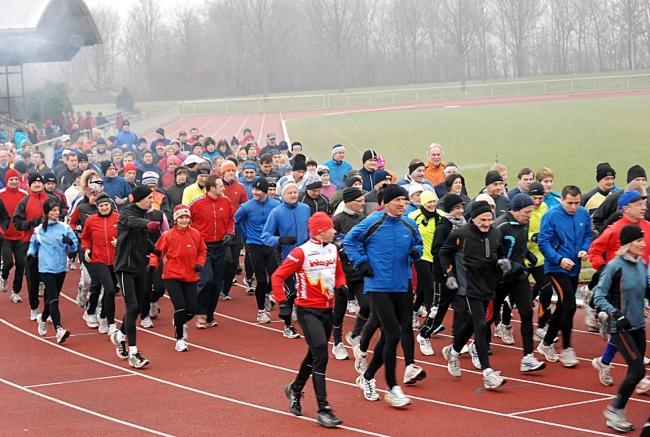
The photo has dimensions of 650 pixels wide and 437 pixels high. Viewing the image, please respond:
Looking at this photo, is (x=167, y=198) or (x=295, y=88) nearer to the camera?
(x=167, y=198)

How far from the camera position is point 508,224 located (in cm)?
1066

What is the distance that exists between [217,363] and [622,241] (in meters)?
4.68

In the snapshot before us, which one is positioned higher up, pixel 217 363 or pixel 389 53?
pixel 389 53

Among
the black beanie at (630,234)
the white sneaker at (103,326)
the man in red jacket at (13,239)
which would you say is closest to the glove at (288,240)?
the white sneaker at (103,326)

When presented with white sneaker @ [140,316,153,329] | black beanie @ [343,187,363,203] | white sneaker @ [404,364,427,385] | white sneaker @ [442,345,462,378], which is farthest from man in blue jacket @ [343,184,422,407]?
white sneaker @ [140,316,153,329]

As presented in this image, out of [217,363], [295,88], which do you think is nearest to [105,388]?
[217,363]

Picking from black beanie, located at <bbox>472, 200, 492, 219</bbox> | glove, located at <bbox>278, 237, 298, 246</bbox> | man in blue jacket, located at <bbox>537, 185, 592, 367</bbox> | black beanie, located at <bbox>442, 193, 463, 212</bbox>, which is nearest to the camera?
black beanie, located at <bbox>472, 200, 492, 219</bbox>

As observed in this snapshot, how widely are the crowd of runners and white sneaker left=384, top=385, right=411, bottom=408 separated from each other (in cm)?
→ 1

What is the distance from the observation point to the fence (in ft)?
240

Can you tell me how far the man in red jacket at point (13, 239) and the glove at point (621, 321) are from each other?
351 inches

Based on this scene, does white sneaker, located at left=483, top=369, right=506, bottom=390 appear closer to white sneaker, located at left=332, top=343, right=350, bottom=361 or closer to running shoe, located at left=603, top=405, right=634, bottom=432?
running shoe, located at left=603, top=405, right=634, bottom=432

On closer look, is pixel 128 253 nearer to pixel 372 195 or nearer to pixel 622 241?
pixel 372 195

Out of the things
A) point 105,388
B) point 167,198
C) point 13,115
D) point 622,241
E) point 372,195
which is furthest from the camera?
point 13,115

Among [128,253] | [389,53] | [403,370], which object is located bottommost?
[403,370]
